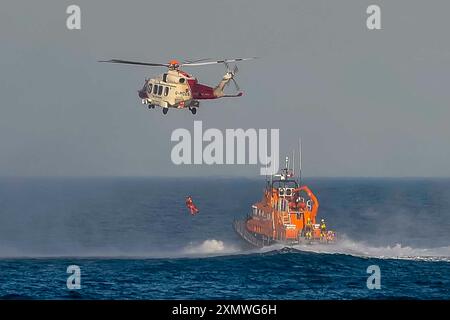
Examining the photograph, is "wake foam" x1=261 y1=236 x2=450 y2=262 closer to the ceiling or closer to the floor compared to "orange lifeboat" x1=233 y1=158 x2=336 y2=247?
closer to the floor

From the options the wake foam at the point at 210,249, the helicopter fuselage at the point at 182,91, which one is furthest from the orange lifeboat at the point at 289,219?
the helicopter fuselage at the point at 182,91

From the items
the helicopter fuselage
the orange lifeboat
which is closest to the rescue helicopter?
the helicopter fuselage

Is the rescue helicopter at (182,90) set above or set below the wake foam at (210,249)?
above

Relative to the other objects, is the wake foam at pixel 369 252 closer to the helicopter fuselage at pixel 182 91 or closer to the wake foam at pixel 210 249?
the wake foam at pixel 210 249

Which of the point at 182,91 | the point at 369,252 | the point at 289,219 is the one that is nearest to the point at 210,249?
the point at 369,252

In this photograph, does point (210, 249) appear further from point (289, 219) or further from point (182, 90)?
point (182, 90)

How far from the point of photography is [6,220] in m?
168

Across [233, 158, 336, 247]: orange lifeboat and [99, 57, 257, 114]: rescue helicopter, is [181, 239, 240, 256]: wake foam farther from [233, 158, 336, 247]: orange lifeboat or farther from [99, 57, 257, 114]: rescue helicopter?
[99, 57, 257, 114]: rescue helicopter

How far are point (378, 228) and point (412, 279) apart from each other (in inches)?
3687
